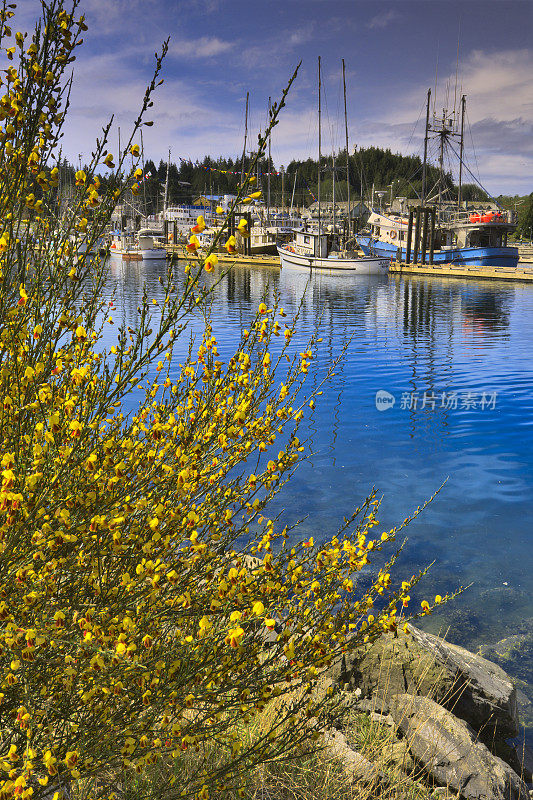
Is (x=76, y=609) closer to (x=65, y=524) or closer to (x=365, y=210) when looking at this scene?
(x=65, y=524)

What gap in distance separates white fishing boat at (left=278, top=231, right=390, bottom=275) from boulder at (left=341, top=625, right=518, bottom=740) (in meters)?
43.9

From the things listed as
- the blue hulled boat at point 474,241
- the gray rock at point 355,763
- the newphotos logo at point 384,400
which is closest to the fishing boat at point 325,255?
the blue hulled boat at point 474,241

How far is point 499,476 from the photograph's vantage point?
33.0 feet

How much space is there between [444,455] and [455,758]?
24.6 ft

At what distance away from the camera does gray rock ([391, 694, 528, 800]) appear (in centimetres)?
373

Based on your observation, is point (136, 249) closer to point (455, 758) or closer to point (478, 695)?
point (478, 695)

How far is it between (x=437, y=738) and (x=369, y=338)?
1973 cm

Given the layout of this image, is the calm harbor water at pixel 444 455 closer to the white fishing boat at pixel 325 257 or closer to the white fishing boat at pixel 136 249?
the white fishing boat at pixel 325 257

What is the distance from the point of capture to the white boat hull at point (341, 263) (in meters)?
46.8

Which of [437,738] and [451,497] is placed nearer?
[437,738]

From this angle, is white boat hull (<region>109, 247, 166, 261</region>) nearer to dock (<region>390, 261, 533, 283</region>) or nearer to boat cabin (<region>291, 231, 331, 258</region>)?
boat cabin (<region>291, 231, 331, 258</region>)

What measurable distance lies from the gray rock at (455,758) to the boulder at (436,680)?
420mm

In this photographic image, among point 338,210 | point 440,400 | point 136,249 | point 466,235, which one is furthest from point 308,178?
point 440,400

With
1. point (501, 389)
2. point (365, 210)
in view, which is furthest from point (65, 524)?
point (365, 210)
